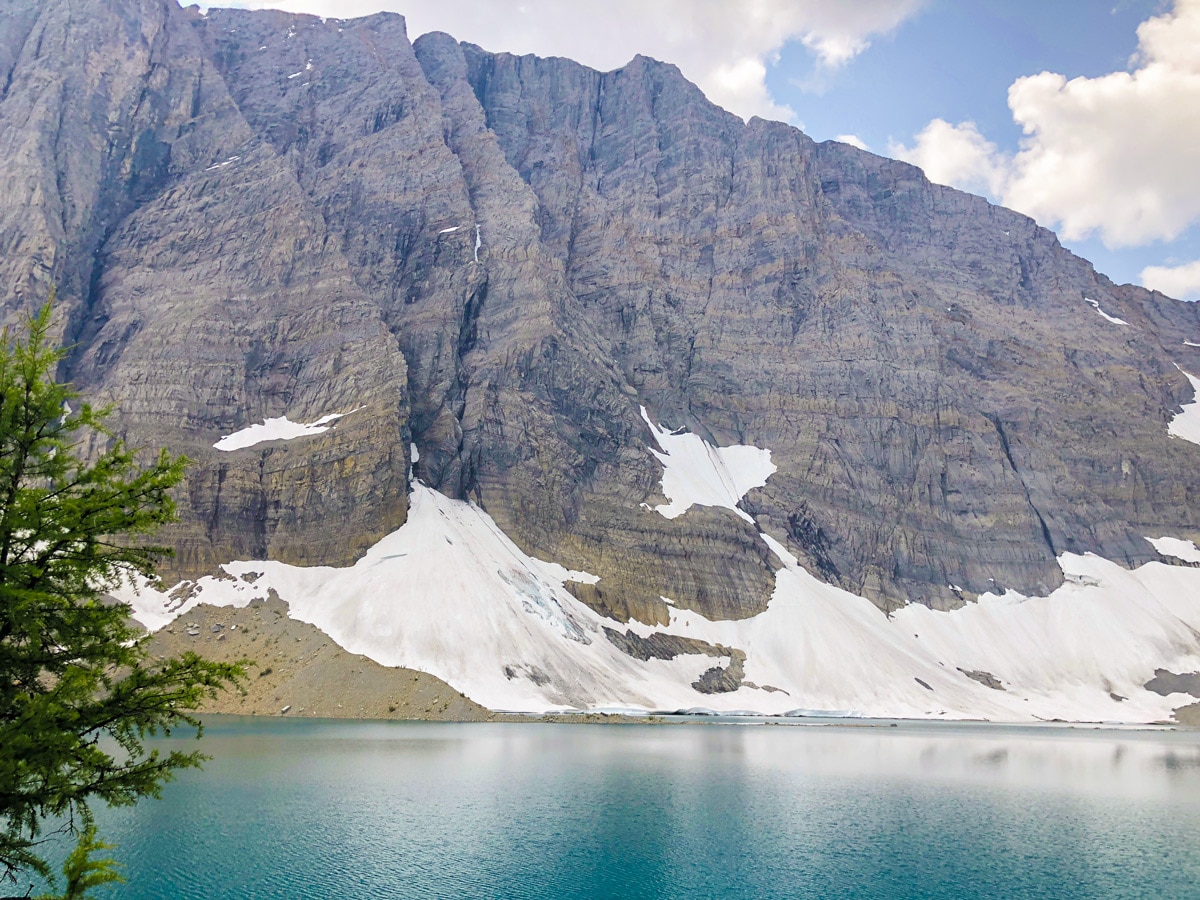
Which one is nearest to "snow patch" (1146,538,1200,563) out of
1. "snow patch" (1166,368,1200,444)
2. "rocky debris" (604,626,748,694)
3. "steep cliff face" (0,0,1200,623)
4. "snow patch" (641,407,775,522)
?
"steep cliff face" (0,0,1200,623)

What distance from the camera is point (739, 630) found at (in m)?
128

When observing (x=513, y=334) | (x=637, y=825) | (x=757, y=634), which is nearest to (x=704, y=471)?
(x=757, y=634)

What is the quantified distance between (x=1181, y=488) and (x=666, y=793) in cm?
16741

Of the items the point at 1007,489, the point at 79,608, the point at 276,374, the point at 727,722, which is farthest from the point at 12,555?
the point at 1007,489

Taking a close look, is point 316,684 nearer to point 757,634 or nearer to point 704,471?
point 757,634

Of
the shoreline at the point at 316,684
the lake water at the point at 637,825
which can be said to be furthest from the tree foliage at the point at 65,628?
the shoreline at the point at 316,684

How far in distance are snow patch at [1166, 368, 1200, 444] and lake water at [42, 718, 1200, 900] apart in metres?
145

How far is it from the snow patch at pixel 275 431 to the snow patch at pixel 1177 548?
5662 inches

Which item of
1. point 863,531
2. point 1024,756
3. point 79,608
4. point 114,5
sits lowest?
point 1024,756

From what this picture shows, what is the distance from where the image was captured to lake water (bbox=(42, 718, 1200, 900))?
29.7 m

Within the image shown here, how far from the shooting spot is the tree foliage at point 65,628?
34.7 feet

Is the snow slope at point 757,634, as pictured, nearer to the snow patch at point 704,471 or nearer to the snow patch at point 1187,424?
the snow patch at point 704,471

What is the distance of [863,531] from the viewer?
15362 centimetres

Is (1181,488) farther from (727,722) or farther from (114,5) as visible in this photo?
(114,5)
